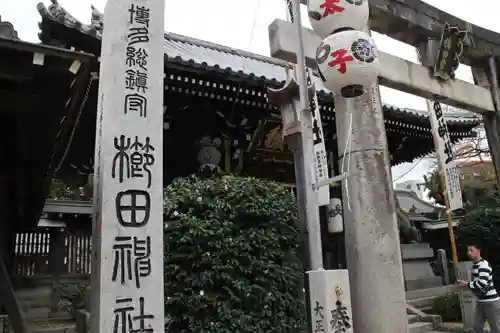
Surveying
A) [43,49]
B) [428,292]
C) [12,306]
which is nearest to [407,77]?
[43,49]

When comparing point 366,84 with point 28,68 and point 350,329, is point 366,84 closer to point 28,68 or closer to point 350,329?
point 350,329

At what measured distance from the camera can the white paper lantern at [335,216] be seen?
4.79 metres

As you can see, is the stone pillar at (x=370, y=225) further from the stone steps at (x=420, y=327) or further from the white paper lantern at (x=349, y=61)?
the stone steps at (x=420, y=327)

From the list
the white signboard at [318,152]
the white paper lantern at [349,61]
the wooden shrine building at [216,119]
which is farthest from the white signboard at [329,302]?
the wooden shrine building at [216,119]

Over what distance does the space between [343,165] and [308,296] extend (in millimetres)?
1618

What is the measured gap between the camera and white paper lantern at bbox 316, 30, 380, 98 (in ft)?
13.3

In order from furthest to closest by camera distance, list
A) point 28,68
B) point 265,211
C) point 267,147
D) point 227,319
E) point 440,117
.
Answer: point 267,147
point 440,117
point 265,211
point 227,319
point 28,68

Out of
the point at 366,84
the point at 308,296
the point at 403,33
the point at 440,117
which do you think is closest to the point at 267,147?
the point at 440,117

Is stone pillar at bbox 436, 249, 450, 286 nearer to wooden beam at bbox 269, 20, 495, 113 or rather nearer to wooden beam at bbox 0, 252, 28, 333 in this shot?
wooden beam at bbox 269, 20, 495, 113

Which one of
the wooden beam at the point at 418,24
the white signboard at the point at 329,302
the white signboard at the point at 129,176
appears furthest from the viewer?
the wooden beam at the point at 418,24

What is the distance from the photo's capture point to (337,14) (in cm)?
427

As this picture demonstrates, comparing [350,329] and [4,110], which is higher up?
[4,110]

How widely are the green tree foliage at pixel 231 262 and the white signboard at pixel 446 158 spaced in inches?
164

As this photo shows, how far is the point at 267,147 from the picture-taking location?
381 inches
